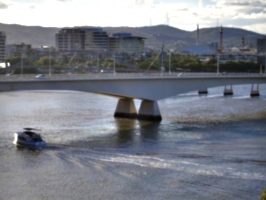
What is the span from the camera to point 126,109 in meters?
20.8

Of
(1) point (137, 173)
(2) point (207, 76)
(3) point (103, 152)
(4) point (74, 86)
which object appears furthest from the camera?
(2) point (207, 76)

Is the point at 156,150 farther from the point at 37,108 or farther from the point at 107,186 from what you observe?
the point at 37,108

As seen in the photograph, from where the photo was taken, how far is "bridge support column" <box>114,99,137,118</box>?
20719 mm

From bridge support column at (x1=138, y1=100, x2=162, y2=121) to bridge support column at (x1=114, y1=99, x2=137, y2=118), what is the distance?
0.90 ft

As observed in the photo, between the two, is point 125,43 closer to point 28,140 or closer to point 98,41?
point 98,41

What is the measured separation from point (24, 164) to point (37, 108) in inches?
422

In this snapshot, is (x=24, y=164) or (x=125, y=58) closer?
(x=24, y=164)

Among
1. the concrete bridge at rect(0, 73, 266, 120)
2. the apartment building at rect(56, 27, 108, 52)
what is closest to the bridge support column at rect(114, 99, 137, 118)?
the concrete bridge at rect(0, 73, 266, 120)

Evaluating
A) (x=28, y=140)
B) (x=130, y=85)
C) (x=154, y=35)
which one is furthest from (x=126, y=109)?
(x=154, y=35)

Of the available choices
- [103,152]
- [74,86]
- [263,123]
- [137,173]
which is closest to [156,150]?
[103,152]

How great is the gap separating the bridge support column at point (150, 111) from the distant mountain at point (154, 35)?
44.6 meters

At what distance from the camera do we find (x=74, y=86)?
17906 millimetres

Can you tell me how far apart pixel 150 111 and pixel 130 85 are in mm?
1187

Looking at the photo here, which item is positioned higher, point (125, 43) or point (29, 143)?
point (125, 43)
